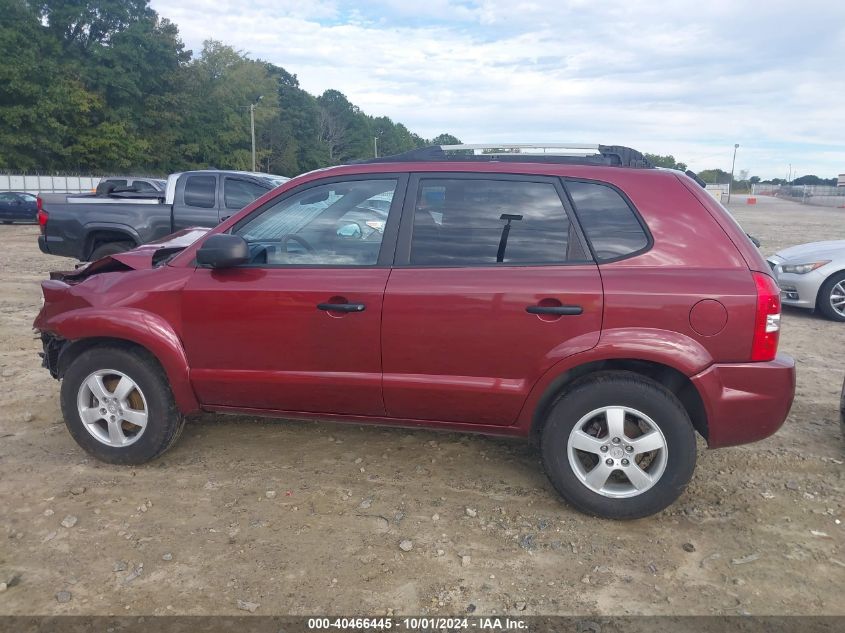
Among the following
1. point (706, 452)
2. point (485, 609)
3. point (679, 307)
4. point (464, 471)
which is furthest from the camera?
point (706, 452)

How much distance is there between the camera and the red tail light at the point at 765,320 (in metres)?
A: 3.02

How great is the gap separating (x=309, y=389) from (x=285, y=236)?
0.88 meters

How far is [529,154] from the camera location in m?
3.71

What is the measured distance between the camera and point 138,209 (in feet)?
27.7

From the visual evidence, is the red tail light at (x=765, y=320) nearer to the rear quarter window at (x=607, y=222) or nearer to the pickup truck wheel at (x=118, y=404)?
the rear quarter window at (x=607, y=222)

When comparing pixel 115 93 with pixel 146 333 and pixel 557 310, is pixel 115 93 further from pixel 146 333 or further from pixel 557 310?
pixel 557 310

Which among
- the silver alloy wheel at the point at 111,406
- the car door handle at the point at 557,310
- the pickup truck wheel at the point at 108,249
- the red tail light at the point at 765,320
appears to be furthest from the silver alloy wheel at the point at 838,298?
the pickup truck wheel at the point at 108,249

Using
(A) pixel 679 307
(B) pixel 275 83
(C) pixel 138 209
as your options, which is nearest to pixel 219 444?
(A) pixel 679 307

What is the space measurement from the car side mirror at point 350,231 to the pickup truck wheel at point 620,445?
1410 mm

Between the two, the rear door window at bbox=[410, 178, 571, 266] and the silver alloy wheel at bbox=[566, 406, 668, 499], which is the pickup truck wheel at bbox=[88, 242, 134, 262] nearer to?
the rear door window at bbox=[410, 178, 571, 266]

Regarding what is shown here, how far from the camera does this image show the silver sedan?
8289 millimetres

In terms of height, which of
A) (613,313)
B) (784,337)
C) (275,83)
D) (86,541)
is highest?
(275,83)

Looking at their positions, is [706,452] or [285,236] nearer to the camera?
[285,236]

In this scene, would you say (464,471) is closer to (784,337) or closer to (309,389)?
(309,389)
